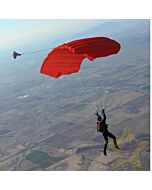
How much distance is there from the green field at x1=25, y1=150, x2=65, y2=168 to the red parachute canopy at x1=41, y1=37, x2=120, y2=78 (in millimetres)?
53804

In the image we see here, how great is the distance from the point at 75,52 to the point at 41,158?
63469 mm

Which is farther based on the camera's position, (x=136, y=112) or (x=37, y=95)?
(x=37, y=95)

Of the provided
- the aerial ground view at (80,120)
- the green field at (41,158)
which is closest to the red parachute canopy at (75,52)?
the aerial ground view at (80,120)

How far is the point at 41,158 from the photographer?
77.2m

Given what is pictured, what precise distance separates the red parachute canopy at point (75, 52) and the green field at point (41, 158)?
177 feet

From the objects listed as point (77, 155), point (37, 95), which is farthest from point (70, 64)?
point (37, 95)

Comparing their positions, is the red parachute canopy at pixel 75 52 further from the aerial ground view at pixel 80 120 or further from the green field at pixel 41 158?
the green field at pixel 41 158

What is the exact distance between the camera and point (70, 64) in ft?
62.6

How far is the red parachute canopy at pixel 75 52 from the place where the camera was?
54.9ft

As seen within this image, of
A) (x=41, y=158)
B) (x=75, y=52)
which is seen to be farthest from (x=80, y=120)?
(x=75, y=52)

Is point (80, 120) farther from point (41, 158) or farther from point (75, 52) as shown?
point (75, 52)

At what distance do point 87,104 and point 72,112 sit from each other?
11.1 m

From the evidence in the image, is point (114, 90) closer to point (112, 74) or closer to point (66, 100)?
point (66, 100)

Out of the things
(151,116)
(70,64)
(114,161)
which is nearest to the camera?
(70,64)
